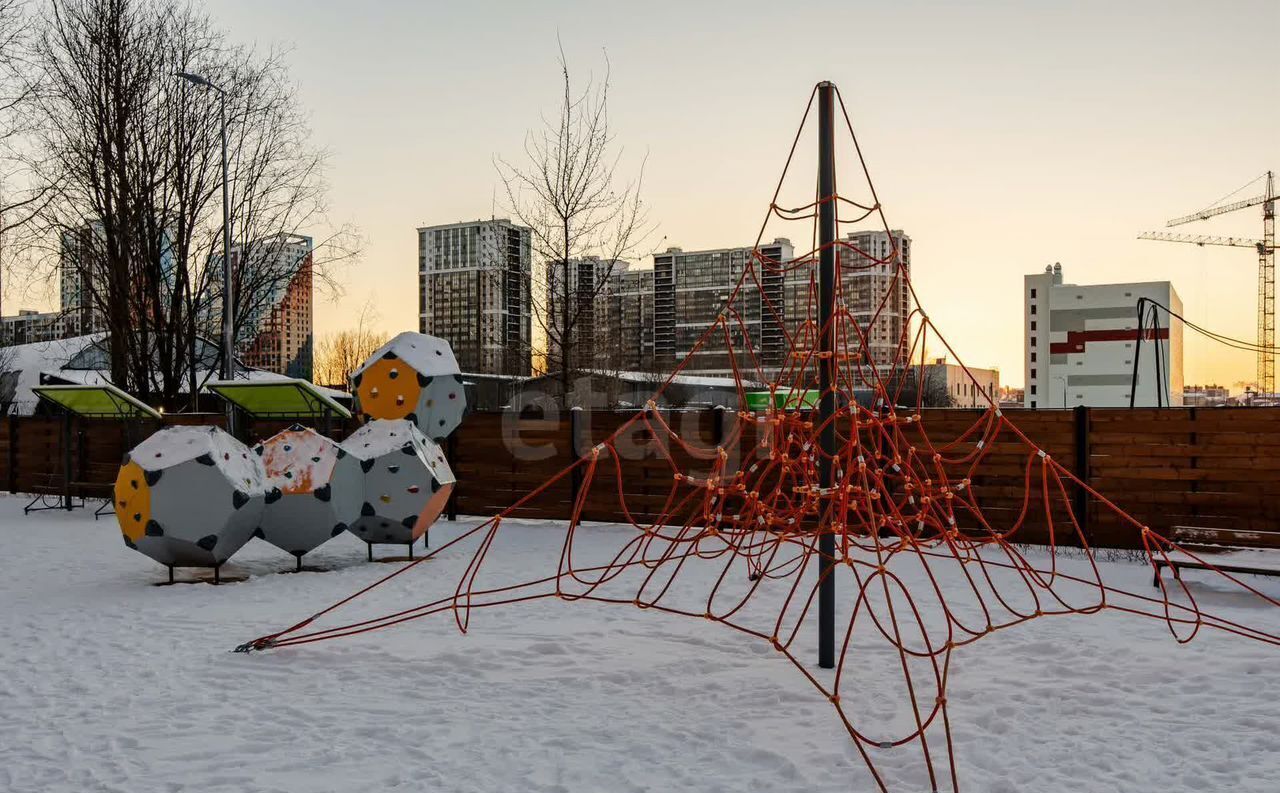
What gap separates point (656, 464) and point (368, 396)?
3.54m

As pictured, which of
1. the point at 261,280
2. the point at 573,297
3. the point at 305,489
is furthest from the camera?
the point at 261,280

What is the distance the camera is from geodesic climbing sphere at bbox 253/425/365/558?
27.3 ft

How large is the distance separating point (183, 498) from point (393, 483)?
6.21 feet

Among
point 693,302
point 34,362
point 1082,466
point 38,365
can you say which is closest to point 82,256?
point 1082,466

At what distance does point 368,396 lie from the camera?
410 inches

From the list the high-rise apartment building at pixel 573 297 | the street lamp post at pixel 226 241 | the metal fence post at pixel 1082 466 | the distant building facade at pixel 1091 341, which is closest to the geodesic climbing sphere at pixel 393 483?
the high-rise apartment building at pixel 573 297

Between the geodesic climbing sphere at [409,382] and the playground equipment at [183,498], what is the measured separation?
2608mm

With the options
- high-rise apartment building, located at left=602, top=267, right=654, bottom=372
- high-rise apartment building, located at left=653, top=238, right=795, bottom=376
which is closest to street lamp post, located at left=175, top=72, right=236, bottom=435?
high-rise apartment building, located at left=602, top=267, right=654, bottom=372

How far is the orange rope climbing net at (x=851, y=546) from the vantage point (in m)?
4.60

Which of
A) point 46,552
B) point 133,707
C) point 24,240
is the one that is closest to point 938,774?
point 133,707

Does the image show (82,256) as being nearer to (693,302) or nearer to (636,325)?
(636,325)

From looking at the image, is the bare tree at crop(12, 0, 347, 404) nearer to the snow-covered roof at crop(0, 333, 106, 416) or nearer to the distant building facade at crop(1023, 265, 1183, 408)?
the snow-covered roof at crop(0, 333, 106, 416)

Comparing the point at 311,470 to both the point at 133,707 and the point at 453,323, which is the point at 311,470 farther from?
the point at 453,323

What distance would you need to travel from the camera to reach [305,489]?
830cm
